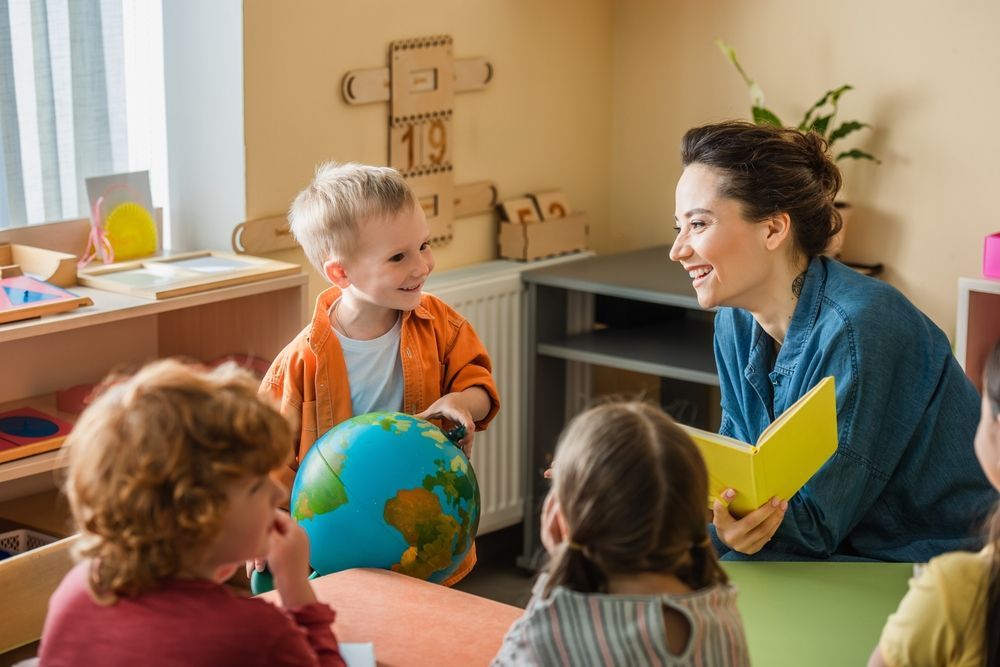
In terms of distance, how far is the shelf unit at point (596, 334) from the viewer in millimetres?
3658

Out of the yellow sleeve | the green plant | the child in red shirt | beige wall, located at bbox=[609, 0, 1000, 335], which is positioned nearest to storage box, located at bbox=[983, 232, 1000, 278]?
beige wall, located at bbox=[609, 0, 1000, 335]

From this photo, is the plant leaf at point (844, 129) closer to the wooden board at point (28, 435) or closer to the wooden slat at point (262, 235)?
the wooden slat at point (262, 235)

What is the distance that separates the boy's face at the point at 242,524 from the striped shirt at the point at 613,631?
0.31 m

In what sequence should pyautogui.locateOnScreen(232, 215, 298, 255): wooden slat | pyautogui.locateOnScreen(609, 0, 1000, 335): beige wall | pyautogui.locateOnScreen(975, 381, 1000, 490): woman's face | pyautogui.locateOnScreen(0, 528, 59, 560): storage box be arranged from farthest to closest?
1. pyautogui.locateOnScreen(609, 0, 1000, 335): beige wall
2. pyautogui.locateOnScreen(232, 215, 298, 255): wooden slat
3. pyautogui.locateOnScreen(0, 528, 59, 560): storage box
4. pyautogui.locateOnScreen(975, 381, 1000, 490): woman's face

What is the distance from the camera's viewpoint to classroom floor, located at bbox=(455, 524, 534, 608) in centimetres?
389

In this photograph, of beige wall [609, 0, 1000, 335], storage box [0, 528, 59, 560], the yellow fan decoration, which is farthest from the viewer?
beige wall [609, 0, 1000, 335]

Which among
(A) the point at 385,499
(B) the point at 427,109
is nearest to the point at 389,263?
(A) the point at 385,499

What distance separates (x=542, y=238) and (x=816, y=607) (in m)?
2.32

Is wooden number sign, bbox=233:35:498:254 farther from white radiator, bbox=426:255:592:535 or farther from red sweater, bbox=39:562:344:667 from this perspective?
red sweater, bbox=39:562:344:667

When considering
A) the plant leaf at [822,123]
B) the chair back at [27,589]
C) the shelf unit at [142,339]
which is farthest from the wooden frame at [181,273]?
the plant leaf at [822,123]

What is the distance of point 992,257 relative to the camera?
3068 mm

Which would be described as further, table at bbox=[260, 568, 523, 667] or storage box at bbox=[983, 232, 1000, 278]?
storage box at bbox=[983, 232, 1000, 278]

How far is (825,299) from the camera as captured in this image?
2.25m

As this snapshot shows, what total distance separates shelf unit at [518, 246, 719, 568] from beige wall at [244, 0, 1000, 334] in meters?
0.31
